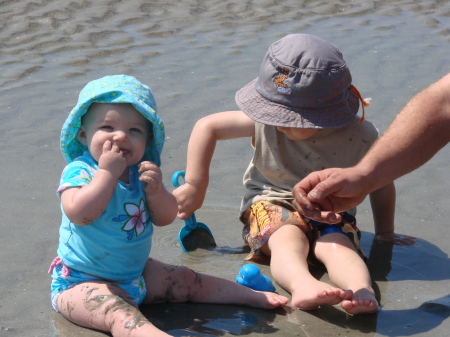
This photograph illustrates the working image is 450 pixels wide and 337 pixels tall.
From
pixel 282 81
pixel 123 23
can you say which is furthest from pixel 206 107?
pixel 123 23

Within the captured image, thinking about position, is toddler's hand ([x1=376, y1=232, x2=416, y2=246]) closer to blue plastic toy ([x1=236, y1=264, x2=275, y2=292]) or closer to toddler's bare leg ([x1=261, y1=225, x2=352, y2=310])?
toddler's bare leg ([x1=261, y1=225, x2=352, y2=310])

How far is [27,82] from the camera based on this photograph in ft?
18.4

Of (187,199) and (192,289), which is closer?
(192,289)

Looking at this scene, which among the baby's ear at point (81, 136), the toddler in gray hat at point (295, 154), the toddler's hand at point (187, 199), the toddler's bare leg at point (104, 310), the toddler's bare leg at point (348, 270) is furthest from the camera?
the toddler's hand at point (187, 199)

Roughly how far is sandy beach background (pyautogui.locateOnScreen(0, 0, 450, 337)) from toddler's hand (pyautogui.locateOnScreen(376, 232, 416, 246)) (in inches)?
1.8

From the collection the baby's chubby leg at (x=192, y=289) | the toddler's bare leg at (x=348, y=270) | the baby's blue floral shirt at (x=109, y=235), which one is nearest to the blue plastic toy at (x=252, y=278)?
the baby's chubby leg at (x=192, y=289)

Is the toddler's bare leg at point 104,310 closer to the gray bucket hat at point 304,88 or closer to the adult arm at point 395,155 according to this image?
the adult arm at point 395,155

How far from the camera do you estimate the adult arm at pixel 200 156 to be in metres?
3.37

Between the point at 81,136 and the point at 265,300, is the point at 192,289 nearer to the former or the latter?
the point at 265,300

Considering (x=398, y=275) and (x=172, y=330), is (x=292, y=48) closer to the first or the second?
(x=398, y=275)

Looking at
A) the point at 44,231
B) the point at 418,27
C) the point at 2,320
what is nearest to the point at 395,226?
the point at 44,231

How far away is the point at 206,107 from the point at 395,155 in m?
2.65

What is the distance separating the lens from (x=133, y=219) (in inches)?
106

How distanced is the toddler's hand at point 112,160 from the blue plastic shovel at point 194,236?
2.77ft
